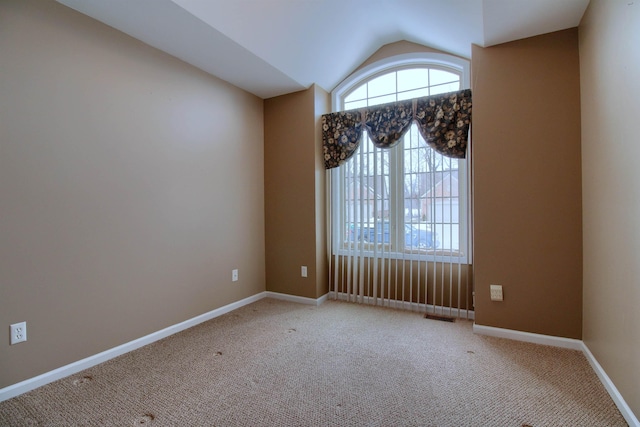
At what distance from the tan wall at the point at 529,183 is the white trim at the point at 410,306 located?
362mm

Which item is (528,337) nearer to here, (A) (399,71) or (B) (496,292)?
(B) (496,292)

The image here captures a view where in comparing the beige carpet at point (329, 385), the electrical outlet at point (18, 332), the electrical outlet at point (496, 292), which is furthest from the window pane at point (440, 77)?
the electrical outlet at point (18, 332)

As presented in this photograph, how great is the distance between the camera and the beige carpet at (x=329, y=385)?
4.89 ft

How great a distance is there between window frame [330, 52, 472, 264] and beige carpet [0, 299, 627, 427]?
82 centimetres

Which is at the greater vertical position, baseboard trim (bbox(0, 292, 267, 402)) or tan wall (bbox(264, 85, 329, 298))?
tan wall (bbox(264, 85, 329, 298))

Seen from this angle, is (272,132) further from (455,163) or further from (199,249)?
(455,163)

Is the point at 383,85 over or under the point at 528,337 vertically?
over

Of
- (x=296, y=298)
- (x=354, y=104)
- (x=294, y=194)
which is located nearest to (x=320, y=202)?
(x=294, y=194)

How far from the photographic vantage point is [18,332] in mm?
1696

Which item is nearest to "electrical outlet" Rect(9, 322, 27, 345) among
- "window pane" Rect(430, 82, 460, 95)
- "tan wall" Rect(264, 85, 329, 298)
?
"tan wall" Rect(264, 85, 329, 298)

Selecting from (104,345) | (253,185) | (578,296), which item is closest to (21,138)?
(104,345)

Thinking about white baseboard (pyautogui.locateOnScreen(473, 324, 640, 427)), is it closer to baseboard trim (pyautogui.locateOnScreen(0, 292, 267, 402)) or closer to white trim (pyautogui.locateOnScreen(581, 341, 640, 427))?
white trim (pyautogui.locateOnScreen(581, 341, 640, 427))

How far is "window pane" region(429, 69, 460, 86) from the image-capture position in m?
2.92

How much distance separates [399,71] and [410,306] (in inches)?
99.1
